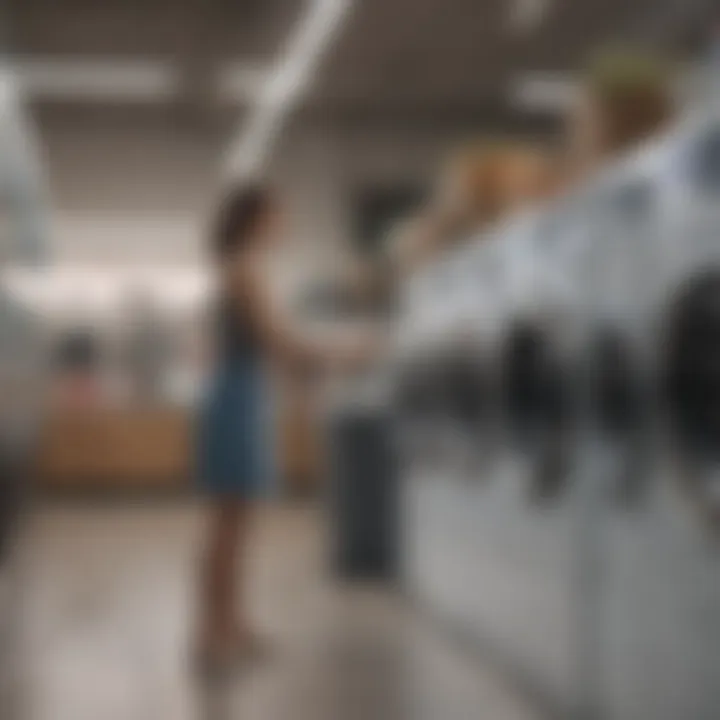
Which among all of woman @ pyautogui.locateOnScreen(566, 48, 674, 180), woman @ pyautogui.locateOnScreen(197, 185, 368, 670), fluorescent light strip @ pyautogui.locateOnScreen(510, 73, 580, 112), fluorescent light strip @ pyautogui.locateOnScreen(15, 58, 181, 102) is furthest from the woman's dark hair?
fluorescent light strip @ pyautogui.locateOnScreen(510, 73, 580, 112)

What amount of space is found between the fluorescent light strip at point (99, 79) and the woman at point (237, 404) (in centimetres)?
497

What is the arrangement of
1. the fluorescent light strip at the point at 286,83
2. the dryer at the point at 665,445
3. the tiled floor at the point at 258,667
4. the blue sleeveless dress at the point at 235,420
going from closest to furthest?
the dryer at the point at 665,445
the tiled floor at the point at 258,667
the blue sleeveless dress at the point at 235,420
the fluorescent light strip at the point at 286,83

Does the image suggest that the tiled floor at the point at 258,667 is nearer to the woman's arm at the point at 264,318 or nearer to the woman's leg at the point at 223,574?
the woman's leg at the point at 223,574

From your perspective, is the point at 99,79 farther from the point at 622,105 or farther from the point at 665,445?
the point at 665,445

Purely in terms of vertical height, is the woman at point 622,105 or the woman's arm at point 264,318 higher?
the woman at point 622,105

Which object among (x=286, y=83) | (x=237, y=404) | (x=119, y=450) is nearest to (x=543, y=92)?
(x=286, y=83)

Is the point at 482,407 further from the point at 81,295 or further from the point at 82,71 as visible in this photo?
the point at 81,295

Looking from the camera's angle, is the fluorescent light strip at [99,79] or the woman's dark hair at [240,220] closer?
the woman's dark hair at [240,220]

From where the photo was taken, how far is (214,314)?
11.2ft

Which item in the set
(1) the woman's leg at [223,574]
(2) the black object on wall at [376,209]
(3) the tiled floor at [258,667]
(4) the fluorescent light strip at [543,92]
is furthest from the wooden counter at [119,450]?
(1) the woman's leg at [223,574]

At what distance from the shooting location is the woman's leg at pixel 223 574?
10.9 ft

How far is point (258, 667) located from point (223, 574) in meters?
0.35

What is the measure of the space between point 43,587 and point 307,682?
5.92ft

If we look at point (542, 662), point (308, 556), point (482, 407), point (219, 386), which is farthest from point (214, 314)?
point (308, 556)
